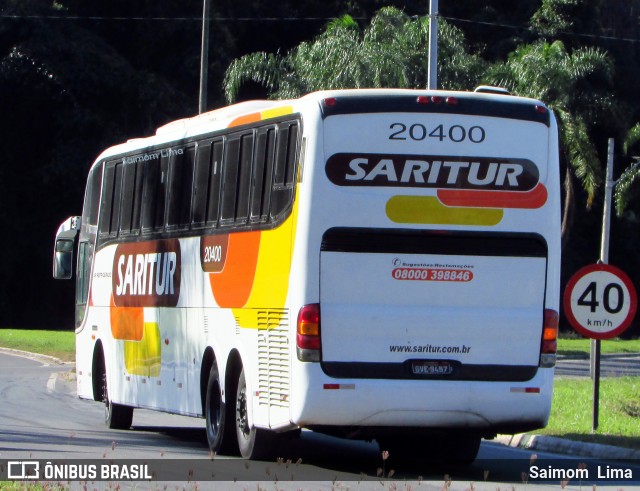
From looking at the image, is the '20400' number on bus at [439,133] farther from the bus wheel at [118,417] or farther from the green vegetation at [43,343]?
the green vegetation at [43,343]

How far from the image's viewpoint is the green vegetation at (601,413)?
15.4m

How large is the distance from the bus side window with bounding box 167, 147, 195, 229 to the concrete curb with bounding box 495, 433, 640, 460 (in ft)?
15.4

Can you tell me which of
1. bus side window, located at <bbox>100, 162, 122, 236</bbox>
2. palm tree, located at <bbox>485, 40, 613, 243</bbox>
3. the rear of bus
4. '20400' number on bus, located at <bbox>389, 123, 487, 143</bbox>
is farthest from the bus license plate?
palm tree, located at <bbox>485, 40, 613, 243</bbox>

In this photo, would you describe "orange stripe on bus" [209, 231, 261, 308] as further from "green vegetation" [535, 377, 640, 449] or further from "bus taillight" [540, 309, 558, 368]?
"green vegetation" [535, 377, 640, 449]

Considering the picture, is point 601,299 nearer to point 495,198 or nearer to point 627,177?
point 495,198

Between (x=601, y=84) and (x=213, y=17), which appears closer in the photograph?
(x=601, y=84)

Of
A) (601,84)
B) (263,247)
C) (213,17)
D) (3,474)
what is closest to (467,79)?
(601,84)

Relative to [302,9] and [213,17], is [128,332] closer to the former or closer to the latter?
[213,17]

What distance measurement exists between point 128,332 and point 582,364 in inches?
707

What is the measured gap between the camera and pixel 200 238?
15.3 meters

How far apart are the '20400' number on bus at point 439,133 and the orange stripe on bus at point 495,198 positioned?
52cm

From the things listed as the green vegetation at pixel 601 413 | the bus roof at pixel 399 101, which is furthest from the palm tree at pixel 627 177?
the bus roof at pixel 399 101

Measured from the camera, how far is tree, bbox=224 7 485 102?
36.9 metres

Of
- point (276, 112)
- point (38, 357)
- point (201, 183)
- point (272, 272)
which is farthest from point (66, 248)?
point (38, 357)
